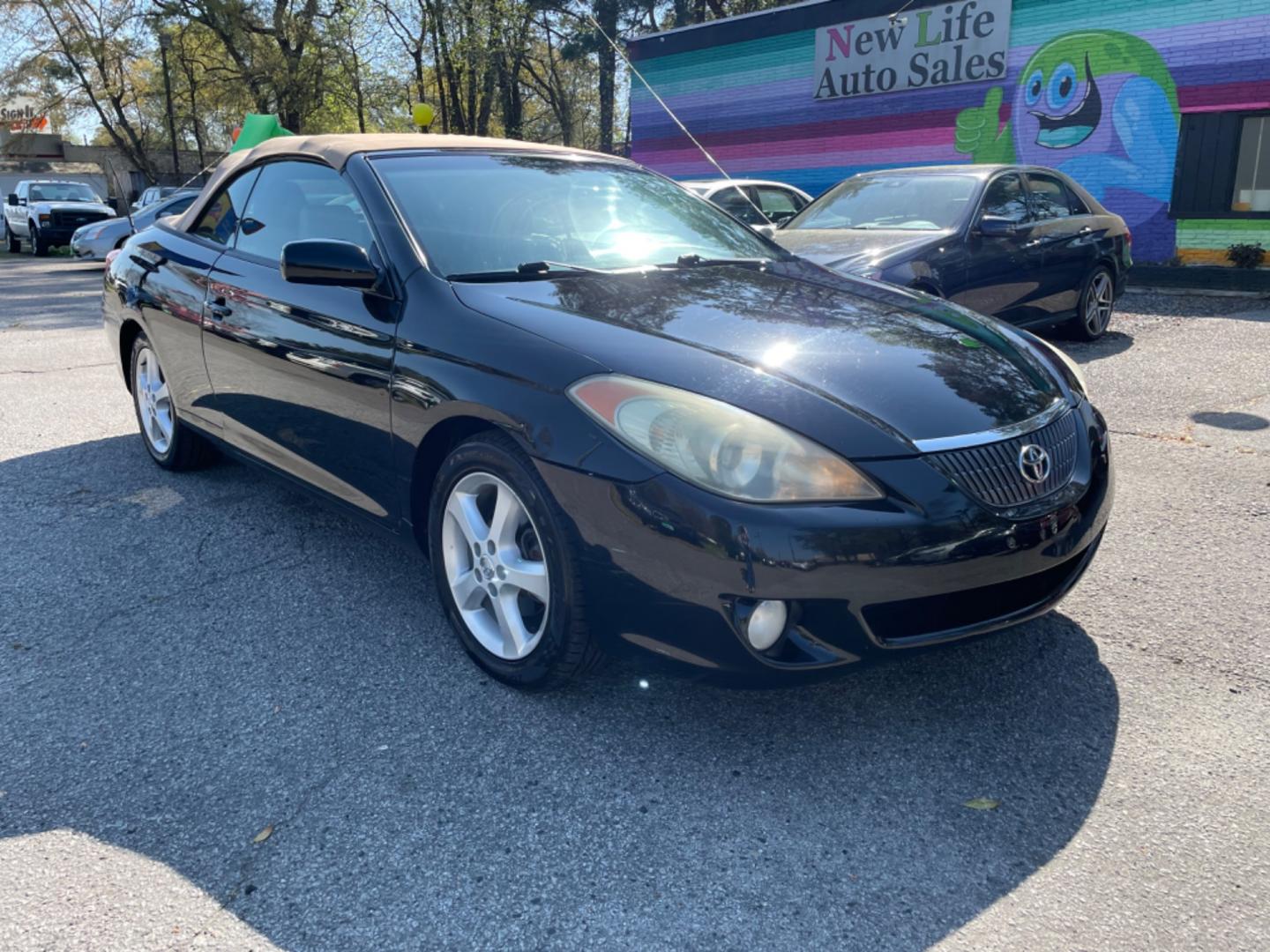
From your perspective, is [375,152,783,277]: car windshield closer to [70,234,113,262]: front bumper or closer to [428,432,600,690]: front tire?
[428,432,600,690]: front tire

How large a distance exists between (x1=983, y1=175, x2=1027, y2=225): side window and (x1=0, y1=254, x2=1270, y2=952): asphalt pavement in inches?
171

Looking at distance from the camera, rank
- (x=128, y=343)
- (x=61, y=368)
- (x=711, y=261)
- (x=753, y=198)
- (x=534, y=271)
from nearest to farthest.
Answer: (x=534, y=271), (x=711, y=261), (x=128, y=343), (x=61, y=368), (x=753, y=198)

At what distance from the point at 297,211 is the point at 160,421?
165 cm

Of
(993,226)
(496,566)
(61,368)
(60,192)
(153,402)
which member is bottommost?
(61,368)

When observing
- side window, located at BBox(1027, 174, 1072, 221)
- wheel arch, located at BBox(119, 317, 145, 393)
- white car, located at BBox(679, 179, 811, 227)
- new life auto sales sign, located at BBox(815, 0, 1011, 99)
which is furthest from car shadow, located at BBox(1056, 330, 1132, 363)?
new life auto sales sign, located at BBox(815, 0, 1011, 99)

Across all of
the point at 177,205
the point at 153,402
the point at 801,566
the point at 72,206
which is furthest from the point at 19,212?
the point at 801,566

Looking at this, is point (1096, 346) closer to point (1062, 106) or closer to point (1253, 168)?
point (1253, 168)

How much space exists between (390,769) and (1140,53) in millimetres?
15466

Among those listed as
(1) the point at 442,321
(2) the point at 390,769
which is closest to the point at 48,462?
(1) the point at 442,321

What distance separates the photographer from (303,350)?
3.51 meters

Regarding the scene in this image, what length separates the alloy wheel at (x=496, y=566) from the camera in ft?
9.21

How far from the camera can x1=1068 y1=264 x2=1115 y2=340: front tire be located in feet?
27.9

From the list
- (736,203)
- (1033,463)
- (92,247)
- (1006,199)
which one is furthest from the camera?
(92,247)

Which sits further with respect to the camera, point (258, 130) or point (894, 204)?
point (258, 130)
